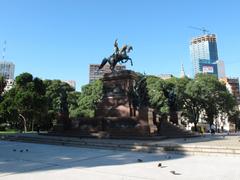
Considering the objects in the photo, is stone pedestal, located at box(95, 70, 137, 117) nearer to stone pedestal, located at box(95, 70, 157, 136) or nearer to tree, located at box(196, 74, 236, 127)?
stone pedestal, located at box(95, 70, 157, 136)

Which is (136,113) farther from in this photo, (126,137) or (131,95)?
(126,137)

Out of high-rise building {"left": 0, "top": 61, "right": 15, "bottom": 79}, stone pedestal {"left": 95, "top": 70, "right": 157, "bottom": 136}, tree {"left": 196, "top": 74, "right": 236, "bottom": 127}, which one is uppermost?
high-rise building {"left": 0, "top": 61, "right": 15, "bottom": 79}

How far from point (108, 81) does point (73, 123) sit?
5.15 metres

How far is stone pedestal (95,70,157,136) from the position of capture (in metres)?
20.9

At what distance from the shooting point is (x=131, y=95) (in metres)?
24.0

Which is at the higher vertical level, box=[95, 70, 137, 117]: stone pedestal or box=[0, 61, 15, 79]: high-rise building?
box=[0, 61, 15, 79]: high-rise building

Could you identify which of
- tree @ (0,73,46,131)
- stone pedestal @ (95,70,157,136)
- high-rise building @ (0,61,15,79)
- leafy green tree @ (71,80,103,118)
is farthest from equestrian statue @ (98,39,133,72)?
high-rise building @ (0,61,15,79)

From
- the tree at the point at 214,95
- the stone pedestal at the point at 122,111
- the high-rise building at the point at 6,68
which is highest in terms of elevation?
the high-rise building at the point at 6,68

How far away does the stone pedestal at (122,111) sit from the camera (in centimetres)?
2094

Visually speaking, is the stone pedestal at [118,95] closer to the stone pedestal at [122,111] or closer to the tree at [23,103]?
the stone pedestal at [122,111]

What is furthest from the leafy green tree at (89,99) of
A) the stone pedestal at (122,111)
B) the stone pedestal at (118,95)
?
the stone pedestal at (122,111)

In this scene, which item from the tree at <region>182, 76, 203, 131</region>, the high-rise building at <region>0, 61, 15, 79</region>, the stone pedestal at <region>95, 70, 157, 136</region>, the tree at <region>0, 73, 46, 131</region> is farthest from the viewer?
the high-rise building at <region>0, 61, 15, 79</region>

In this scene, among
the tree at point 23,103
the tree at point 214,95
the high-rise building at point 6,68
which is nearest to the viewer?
the tree at point 23,103

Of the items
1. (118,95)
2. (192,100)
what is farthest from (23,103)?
(192,100)
